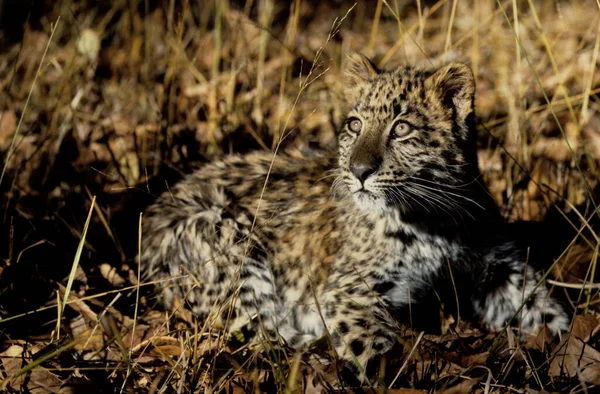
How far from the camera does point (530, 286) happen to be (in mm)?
4719

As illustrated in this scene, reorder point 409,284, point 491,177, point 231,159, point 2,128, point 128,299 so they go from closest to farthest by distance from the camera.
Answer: point 409,284, point 128,299, point 231,159, point 491,177, point 2,128

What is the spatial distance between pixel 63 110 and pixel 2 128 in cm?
72

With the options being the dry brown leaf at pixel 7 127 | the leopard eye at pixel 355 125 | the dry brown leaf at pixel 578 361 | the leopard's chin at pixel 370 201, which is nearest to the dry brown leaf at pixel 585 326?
the dry brown leaf at pixel 578 361

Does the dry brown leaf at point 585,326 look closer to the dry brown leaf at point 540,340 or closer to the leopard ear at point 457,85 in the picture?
the dry brown leaf at point 540,340

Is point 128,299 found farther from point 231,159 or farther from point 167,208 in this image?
point 231,159

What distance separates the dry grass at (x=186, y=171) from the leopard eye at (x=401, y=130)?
1.99 feet

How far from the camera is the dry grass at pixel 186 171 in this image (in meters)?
3.71

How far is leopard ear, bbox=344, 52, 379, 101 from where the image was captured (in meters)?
4.62

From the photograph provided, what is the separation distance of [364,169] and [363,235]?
2.59 feet

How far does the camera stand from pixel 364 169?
389 centimetres

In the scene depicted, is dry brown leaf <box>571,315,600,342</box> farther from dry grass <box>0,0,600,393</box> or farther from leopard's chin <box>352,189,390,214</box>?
leopard's chin <box>352,189,390,214</box>

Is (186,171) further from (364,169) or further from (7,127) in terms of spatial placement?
(364,169)

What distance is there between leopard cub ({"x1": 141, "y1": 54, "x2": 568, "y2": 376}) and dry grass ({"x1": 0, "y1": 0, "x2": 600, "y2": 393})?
285 millimetres

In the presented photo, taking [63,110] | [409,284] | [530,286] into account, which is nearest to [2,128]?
[63,110]
